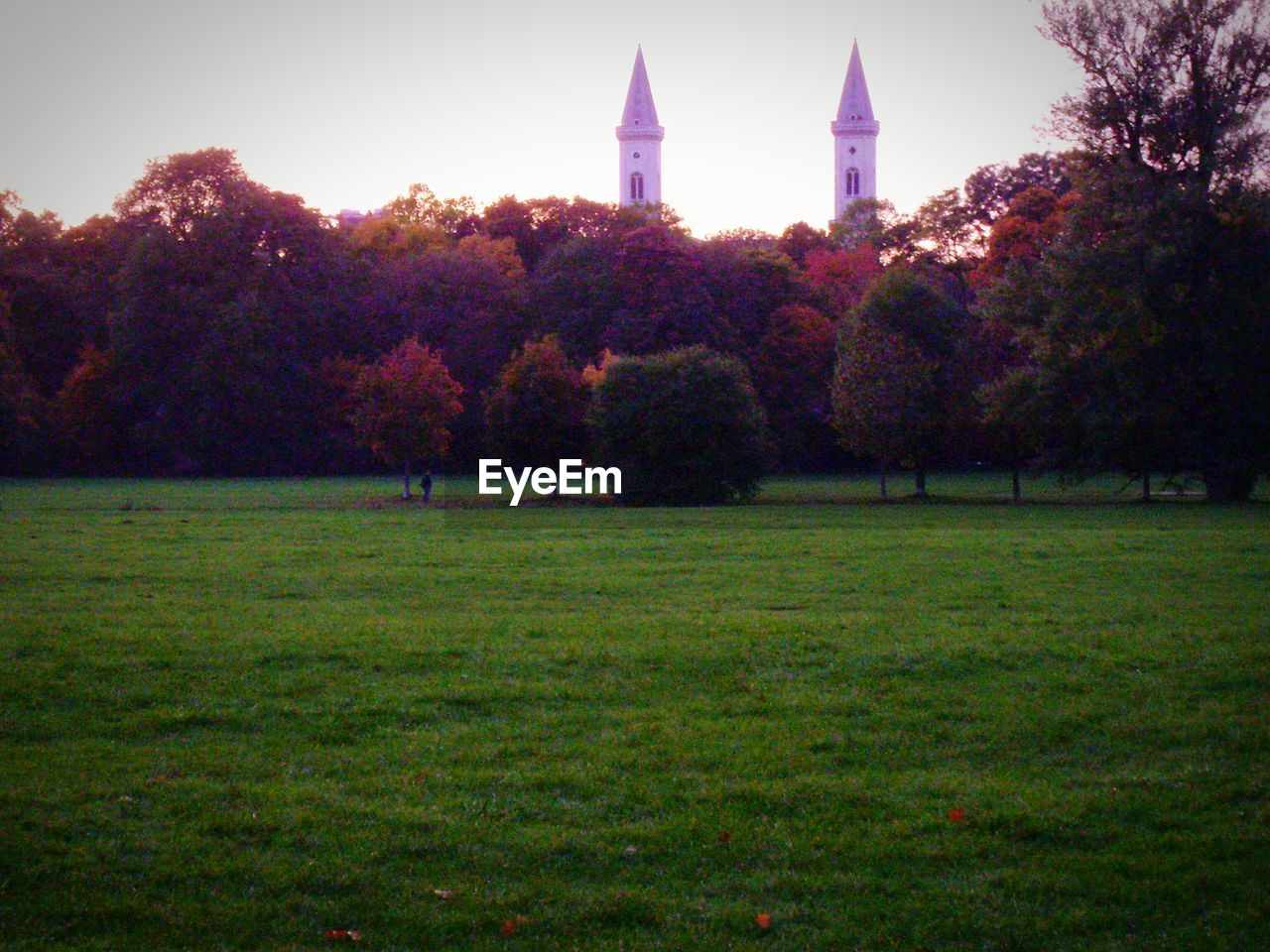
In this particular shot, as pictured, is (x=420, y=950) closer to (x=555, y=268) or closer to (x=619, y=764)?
(x=619, y=764)

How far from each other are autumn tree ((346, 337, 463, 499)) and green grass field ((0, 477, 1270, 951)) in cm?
3161

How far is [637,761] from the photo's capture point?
926cm

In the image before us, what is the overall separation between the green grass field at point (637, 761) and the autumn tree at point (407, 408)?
31610mm

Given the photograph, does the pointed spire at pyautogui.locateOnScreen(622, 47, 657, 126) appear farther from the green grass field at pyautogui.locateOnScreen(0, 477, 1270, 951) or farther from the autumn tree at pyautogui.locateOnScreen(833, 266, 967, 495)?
the green grass field at pyautogui.locateOnScreen(0, 477, 1270, 951)

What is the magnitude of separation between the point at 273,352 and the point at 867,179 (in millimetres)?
123249

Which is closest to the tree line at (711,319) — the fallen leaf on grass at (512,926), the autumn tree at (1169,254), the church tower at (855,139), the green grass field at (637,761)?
the autumn tree at (1169,254)

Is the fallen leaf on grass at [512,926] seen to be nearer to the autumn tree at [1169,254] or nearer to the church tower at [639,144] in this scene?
the autumn tree at [1169,254]

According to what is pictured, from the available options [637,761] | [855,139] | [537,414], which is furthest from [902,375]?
[855,139]

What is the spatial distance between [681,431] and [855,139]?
142m

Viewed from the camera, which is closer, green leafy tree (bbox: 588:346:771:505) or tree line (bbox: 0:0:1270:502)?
tree line (bbox: 0:0:1270:502)

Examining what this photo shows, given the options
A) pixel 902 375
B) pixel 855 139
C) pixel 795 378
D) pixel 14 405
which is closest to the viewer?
pixel 902 375

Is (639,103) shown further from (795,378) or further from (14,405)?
(14,405)

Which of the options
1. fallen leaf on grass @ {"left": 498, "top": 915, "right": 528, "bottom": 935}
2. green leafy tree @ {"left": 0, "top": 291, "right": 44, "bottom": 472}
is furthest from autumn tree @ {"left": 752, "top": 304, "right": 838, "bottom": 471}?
fallen leaf on grass @ {"left": 498, "top": 915, "right": 528, "bottom": 935}

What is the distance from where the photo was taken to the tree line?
43844 mm
